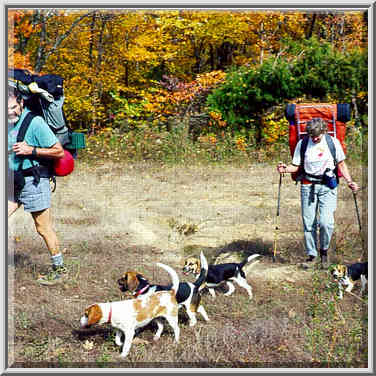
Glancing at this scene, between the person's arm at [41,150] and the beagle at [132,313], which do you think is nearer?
the beagle at [132,313]

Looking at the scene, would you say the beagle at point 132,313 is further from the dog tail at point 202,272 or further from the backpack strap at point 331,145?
the backpack strap at point 331,145

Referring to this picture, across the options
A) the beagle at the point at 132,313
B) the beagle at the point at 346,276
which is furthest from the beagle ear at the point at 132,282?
the beagle at the point at 346,276

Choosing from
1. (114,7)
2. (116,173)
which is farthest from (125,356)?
(116,173)

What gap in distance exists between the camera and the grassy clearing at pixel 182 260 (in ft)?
11.8

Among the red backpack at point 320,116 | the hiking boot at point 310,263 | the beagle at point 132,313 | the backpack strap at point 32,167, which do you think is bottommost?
the beagle at point 132,313

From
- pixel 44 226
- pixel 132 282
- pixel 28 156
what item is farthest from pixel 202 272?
pixel 28 156

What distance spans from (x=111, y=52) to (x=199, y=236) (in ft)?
8.14

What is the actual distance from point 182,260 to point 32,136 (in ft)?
6.99

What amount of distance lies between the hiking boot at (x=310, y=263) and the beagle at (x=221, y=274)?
2.54ft

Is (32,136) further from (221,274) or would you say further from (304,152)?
(304,152)

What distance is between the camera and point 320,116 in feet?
15.5

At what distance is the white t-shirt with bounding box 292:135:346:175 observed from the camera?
Answer: 466 cm

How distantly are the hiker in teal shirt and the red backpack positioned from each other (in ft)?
7.03

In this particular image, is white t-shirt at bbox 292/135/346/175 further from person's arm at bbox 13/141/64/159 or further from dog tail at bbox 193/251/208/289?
person's arm at bbox 13/141/64/159
